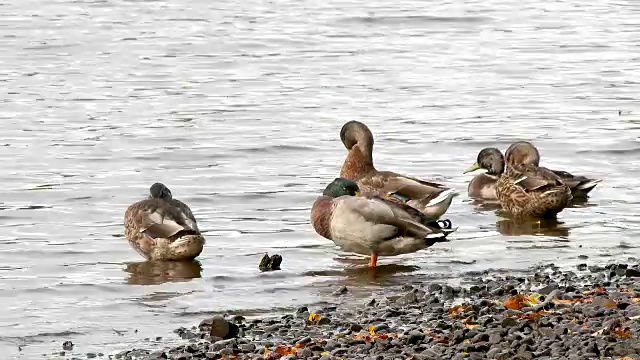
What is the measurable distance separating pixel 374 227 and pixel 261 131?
6.89m

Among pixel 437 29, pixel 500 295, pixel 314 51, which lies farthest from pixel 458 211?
pixel 437 29

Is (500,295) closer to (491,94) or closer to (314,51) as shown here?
(491,94)

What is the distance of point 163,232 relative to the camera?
452 inches

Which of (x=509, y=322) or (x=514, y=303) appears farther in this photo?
(x=514, y=303)

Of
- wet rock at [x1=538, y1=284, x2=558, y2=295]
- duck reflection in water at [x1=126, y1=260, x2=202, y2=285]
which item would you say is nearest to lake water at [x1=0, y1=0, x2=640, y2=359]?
duck reflection in water at [x1=126, y1=260, x2=202, y2=285]

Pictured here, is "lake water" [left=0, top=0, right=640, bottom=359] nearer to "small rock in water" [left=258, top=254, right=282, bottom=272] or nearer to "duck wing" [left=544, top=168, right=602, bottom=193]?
"small rock in water" [left=258, top=254, right=282, bottom=272]

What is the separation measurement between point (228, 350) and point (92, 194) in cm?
639

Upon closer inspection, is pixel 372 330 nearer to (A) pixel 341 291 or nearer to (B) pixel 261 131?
(A) pixel 341 291

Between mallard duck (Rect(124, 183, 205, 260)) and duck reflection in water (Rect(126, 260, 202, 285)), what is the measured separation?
0.06 meters

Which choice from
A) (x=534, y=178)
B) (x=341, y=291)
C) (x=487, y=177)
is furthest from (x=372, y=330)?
(x=487, y=177)

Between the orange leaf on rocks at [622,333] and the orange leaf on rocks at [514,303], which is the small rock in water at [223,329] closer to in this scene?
the orange leaf on rocks at [514,303]

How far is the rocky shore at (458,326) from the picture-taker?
7953 mm

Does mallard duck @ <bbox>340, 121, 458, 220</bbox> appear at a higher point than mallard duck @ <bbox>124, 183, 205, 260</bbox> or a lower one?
higher

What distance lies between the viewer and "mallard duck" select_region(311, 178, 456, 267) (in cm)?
1127
